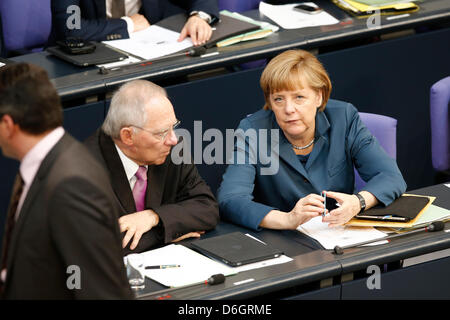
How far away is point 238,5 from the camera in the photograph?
16.3 feet

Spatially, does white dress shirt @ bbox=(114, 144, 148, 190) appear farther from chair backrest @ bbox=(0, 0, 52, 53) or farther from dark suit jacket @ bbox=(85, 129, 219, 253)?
chair backrest @ bbox=(0, 0, 52, 53)

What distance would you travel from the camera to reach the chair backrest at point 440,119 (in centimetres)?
382

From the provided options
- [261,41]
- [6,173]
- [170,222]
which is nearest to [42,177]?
[170,222]

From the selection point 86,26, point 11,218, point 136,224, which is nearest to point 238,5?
point 86,26

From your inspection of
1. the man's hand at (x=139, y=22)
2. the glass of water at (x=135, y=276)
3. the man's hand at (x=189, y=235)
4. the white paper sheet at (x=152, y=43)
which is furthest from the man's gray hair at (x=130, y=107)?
the man's hand at (x=139, y=22)

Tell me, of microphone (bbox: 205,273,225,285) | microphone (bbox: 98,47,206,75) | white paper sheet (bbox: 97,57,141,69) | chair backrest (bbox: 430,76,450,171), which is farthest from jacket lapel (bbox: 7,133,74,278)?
chair backrest (bbox: 430,76,450,171)

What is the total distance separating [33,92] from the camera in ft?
6.52

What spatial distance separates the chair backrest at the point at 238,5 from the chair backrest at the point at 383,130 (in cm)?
154

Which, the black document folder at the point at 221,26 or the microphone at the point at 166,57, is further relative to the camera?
the black document folder at the point at 221,26

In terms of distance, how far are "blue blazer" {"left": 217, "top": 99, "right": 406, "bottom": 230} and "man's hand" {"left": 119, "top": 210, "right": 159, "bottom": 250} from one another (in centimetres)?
37

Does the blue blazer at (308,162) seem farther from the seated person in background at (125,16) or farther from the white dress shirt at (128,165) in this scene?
the seated person in background at (125,16)

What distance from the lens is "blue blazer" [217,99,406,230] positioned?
3.36m
